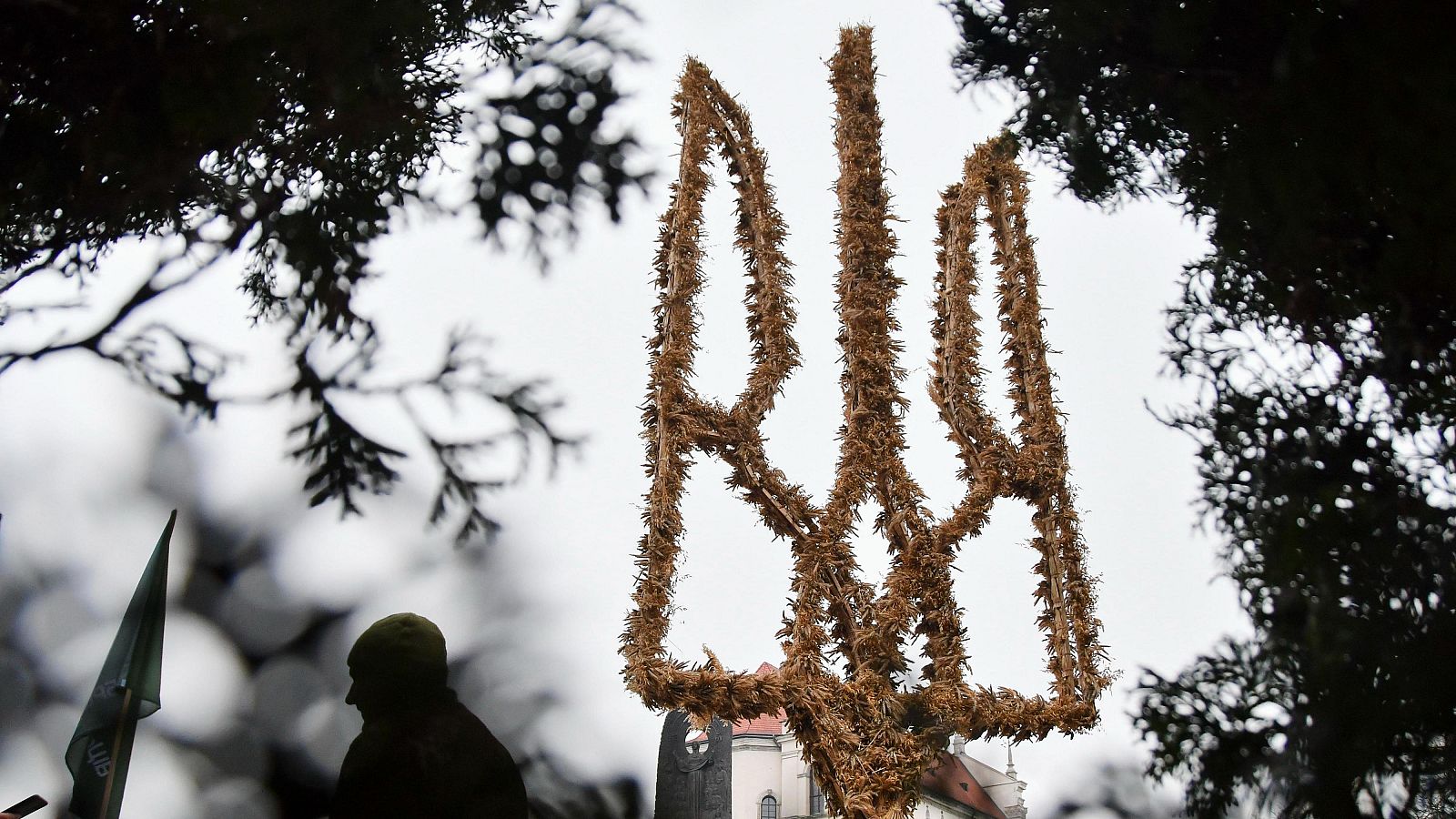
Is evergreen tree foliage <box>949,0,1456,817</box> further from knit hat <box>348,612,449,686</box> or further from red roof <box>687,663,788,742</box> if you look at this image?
red roof <box>687,663,788,742</box>

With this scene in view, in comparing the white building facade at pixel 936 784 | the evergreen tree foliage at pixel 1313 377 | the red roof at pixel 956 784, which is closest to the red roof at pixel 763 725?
the white building facade at pixel 936 784

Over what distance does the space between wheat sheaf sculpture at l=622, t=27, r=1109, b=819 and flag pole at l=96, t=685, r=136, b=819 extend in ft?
3.67

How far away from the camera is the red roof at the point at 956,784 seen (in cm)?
282

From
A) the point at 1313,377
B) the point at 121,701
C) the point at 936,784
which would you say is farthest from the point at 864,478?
the point at 121,701

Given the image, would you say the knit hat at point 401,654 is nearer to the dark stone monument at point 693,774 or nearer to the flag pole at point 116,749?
the flag pole at point 116,749

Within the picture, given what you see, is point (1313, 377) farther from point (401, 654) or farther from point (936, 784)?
point (936, 784)

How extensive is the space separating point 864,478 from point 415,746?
184 cm

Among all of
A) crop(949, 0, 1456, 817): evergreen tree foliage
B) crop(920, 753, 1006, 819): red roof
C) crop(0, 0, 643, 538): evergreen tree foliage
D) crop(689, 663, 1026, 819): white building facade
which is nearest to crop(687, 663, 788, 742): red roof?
crop(689, 663, 1026, 819): white building facade

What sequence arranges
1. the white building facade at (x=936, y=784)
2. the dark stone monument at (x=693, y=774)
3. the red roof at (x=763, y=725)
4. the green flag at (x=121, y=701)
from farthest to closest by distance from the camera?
the white building facade at (x=936, y=784), the red roof at (x=763, y=725), the dark stone monument at (x=693, y=774), the green flag at (x=121, y=701)

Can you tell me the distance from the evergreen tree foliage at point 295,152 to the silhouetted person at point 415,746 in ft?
1.15

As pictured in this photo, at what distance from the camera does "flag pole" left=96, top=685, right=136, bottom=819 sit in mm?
1403

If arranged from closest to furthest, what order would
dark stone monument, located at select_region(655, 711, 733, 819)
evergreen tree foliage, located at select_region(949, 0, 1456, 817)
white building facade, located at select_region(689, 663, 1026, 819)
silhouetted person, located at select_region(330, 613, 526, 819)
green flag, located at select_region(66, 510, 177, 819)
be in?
evergreen tree foliage, located at select_region(949, 0, 1456, 817) < silhouetted person, located at select_region(330, 613, 526, 819) < green flag, located at select_region(66, 510, 177, 819) < dark stone monument, located at select_region(655, 711, 733, 819) < white building facade, located at select_region(689, 663, 1026, 819)

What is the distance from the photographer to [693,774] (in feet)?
7.72

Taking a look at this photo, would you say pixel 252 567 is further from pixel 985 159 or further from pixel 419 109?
pixel 985 159
